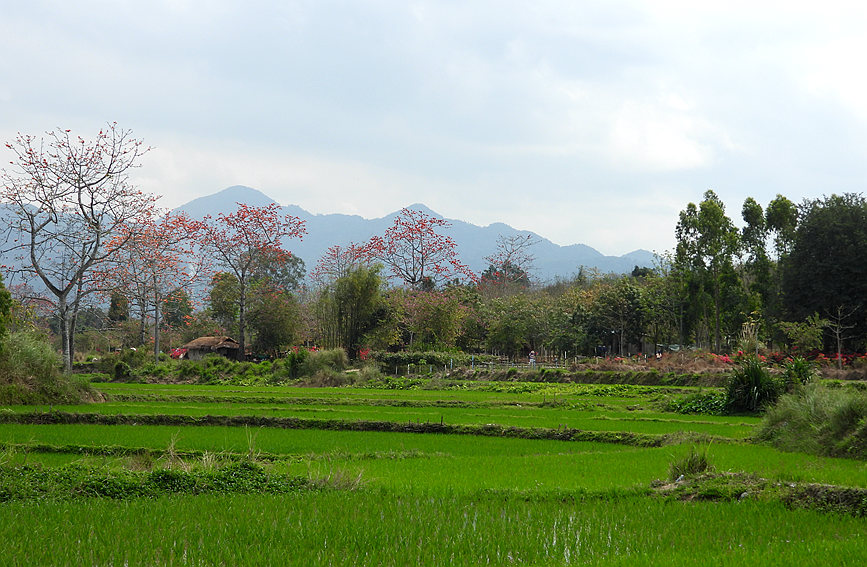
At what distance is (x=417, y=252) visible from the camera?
47.8m

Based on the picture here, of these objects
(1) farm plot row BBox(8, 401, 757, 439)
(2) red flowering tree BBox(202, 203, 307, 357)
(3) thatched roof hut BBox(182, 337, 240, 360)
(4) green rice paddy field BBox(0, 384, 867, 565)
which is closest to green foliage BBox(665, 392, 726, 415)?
(1) farm plot row BBox(8, 401, 757, 439)

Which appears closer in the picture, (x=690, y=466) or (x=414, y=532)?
(x=414, y=532)

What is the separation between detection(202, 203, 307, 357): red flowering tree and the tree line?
0.32 feet

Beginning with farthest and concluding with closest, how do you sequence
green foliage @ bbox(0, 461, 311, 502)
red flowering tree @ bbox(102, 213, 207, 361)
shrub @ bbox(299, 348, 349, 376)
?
red flowering tree @ bbox(102, 213, 207, 361) < shrub @ bbox(299, 348, 349, 376) < green foliage @ bbox(0, 461, 311, 502)

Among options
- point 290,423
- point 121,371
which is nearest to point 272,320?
point 121,371

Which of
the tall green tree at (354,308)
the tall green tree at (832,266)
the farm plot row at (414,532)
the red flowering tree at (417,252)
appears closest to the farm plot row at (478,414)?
the farm plot row at (414,532)

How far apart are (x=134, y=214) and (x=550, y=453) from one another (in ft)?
82.0

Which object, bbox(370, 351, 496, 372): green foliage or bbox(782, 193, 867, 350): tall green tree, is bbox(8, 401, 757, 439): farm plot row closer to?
bbox(370, 351, 496, 372): green foliage

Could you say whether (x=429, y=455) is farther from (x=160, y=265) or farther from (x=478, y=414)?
(x=160, y=265)

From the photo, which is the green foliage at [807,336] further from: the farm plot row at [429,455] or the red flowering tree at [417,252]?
the red flowering tree at [417,252]

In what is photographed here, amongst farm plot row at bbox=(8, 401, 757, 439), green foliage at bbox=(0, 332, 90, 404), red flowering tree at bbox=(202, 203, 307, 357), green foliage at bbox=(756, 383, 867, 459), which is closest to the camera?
green foliage at bbox=(756, 383, 867, 459)

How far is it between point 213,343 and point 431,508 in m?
47.3

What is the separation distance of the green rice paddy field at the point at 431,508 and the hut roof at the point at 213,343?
35.7 meters

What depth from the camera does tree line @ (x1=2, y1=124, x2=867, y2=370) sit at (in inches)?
1216
